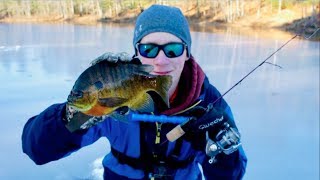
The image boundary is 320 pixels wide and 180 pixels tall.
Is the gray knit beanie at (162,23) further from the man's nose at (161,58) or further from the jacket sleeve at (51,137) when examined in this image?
the jacket sleeve at (51,137)

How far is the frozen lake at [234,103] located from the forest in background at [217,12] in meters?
9.17

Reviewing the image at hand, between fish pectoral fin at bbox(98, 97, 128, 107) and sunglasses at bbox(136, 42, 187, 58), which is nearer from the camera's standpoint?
fish pectoral fin at bbox(98, 97, 128, 107)

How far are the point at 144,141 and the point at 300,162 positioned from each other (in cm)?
250

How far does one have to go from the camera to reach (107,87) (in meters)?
1.32

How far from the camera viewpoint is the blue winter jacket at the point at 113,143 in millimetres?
1771

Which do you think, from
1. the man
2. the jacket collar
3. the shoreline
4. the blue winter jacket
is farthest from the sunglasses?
the shoreline

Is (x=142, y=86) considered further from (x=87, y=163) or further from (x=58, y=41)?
(x=58, y=41)

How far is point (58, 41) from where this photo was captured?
40.4 ft

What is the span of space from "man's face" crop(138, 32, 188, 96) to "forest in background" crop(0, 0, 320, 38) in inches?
614

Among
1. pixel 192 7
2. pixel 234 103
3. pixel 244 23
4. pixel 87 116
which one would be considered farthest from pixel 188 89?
pixel 192 7

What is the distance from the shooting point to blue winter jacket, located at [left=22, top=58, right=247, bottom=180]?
1.77 meters

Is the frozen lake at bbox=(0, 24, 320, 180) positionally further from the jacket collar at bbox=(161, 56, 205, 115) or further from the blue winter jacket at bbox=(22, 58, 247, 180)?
the jacket collar at bbox=(161, 56, 205, 115)

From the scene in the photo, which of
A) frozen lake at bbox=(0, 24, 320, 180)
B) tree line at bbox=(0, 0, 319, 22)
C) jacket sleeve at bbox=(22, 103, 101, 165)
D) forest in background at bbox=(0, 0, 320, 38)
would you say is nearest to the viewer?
jacket sleeve at bbox=(22, 103, 101, 165)

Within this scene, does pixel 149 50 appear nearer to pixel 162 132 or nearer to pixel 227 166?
pixel 162 132
